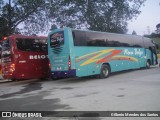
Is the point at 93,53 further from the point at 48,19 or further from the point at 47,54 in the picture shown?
the point at 48,19

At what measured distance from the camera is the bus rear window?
14398 mm

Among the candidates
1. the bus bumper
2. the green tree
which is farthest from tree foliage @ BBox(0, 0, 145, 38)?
the bus bumper

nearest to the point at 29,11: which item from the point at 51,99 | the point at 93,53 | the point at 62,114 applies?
the point at 93,53

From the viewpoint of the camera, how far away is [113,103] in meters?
8.39

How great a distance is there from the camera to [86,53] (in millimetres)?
14852

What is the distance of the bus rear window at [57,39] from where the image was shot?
47.2ft

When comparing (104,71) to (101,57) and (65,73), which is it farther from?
(65,73)

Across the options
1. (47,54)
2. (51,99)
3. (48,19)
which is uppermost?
(48,19)

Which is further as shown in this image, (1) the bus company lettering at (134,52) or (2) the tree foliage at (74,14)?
(2) the tree foliage at (74,14)

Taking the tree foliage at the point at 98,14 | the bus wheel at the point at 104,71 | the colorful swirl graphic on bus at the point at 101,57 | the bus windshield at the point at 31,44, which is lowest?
the bus wheel at the point at 104,71

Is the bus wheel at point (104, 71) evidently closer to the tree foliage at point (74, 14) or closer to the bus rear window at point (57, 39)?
the bus rear window at point (57, 39)

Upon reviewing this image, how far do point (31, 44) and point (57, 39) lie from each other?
2.08 m

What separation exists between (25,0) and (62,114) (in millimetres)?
23775

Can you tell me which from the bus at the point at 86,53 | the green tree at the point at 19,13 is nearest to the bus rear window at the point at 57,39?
the bus at the point at 86,53
